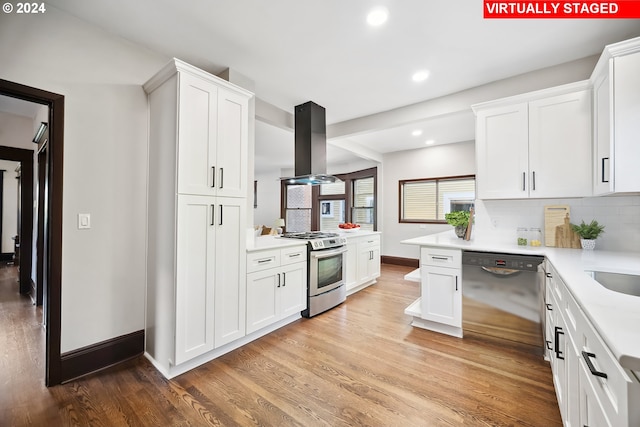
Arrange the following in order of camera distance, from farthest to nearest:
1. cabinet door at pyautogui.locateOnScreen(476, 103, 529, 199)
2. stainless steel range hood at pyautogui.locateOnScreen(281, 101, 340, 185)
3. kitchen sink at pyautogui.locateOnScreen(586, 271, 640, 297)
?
stainless steel range hood at pyautogui.locateOnScreen(281, 101, 340, 185), cabinet door at pyautogui.locateOnScreen(476, 103, 529, 199), kitchen sink at pyautogui.locateOnScreen(586, 271, 640, 297)

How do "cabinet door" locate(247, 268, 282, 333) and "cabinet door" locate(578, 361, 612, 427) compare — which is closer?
"cabinet door" locate(578, 361, 612, 427)

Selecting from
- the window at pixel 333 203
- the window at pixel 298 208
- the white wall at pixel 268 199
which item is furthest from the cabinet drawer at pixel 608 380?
the white wall at pixel 268 199

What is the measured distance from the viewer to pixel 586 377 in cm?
103

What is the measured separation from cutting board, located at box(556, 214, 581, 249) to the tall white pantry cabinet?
3007mm

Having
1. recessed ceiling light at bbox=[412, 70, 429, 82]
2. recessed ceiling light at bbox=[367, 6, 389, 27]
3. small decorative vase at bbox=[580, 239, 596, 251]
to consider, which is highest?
recessed ceiling light at bbox=[412, 70, 429, 82]

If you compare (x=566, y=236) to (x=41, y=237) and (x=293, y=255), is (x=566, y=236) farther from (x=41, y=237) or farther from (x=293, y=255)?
(x=41, y=237)

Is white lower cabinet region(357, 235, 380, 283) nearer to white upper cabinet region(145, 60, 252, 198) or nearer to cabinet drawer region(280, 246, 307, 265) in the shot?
cabinet drawer region(280, 246, 307, 265)

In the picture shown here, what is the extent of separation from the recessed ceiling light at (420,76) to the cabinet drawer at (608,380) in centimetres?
265

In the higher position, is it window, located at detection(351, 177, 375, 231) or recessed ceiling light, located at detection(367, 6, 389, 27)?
recessed ceiling light, located at detection(367, 6, 389, 27)

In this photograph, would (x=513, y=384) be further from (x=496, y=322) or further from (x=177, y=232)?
(x=177, y=232)

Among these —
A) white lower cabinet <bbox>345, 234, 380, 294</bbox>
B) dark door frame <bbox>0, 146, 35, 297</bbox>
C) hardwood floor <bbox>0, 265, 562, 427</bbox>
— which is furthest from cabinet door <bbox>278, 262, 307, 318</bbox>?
dark door frame <bbox>0, 146, 35, 297</bbox>

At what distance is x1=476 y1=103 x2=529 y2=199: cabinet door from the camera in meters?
2.61

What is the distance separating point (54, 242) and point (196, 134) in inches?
49.3

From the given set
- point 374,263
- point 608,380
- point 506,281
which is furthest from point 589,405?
point 374,263
